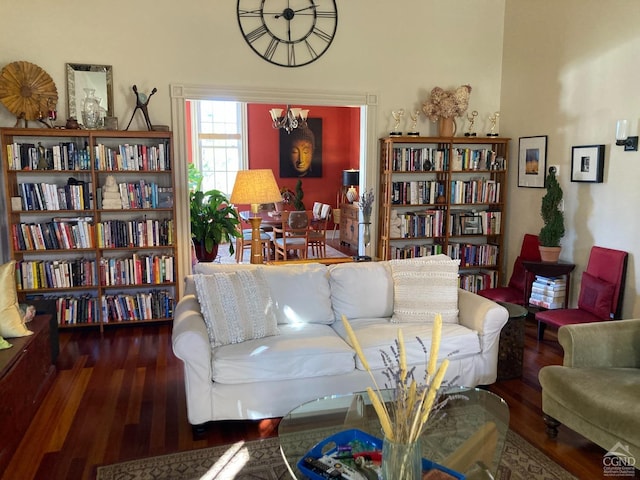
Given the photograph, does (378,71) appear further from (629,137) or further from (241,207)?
(241,207)

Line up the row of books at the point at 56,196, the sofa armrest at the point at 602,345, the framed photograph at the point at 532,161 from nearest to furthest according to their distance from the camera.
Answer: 1. the sofa armrest at the point at 602,345
2. the row of books at the point at 56,196
3. the framed photograph at the point at 532,161

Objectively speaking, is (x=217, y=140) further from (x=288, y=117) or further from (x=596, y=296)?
(x=596, y=296)

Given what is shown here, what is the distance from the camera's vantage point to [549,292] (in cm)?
455

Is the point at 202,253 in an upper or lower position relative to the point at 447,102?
lower

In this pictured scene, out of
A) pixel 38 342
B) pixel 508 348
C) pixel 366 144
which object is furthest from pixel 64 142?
pixel 508 348

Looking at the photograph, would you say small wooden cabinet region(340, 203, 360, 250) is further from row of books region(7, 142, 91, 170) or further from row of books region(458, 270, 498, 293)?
row of books region(7, 142, 91, 170)

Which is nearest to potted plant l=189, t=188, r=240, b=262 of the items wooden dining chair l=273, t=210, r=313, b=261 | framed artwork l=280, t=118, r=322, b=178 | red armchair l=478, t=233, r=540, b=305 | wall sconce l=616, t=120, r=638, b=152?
wooden dining chair l=273, t=210, r=313, b=261

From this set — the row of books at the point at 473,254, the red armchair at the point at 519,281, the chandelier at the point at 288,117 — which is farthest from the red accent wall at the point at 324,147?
the red armchair at the point at 519,281

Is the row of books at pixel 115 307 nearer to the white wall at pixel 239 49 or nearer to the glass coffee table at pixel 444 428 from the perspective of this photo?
the white wall at pixel 239 49

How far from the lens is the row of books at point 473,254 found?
222 inches

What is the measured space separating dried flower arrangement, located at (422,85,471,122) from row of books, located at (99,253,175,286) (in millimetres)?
3099

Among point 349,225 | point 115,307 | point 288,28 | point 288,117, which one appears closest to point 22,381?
point 115,307

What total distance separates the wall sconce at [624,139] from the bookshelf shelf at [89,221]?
382 centimetres

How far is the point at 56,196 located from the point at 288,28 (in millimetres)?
2729
